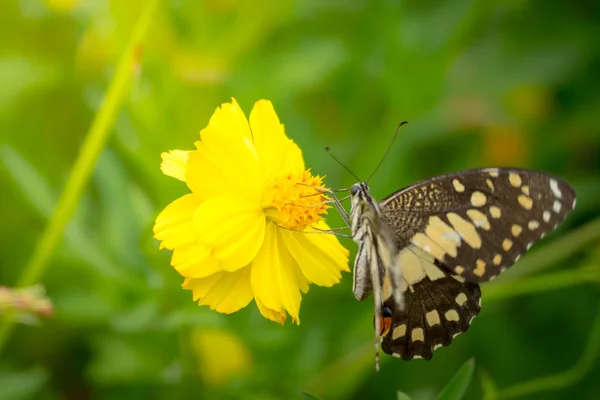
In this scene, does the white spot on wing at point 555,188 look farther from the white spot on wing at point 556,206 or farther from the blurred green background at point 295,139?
the blurred green background at point 295,139

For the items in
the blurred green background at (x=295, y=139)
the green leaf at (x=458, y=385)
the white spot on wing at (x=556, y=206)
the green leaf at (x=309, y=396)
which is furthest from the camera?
the blurred green background at (x=295, y=139)

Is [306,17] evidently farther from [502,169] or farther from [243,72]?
[502,169]

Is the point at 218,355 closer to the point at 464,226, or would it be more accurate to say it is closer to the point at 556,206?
the point at 464,226

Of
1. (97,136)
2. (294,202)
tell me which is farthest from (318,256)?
(97,136)

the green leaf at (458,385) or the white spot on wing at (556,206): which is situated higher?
the white spot on wing at (556,206)

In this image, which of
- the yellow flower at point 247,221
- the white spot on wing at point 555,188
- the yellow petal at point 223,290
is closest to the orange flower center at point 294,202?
the yellow flower at point 247,221

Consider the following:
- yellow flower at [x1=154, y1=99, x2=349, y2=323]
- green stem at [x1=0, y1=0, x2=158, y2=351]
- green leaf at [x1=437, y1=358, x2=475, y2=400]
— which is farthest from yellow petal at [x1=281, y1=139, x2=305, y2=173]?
green leaf at [x1=437, y1=358, x2=475, y2=400]

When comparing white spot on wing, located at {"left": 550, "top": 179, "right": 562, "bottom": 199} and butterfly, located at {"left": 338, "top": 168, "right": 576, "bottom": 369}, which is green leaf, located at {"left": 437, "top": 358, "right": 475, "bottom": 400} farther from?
white spot on wing, located at {"left": 550, "top": 179, "right": 562, "bottom": 199}
